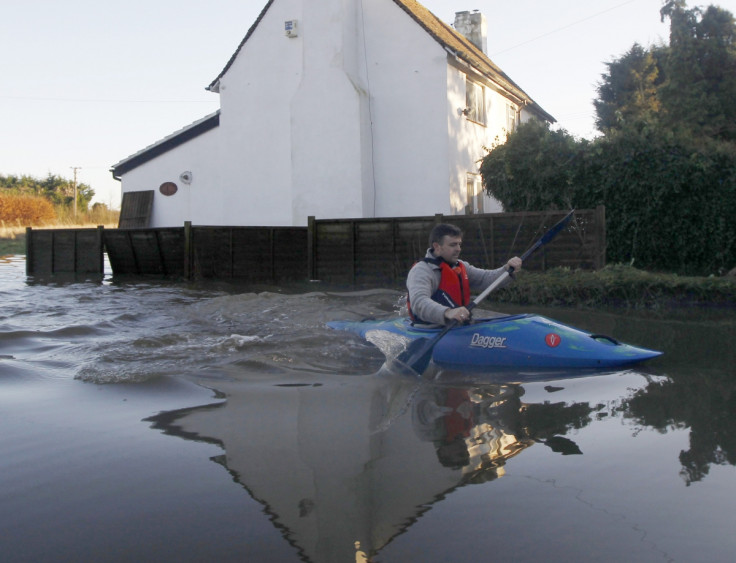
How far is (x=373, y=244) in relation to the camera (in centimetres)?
1656

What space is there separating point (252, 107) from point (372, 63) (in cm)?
393

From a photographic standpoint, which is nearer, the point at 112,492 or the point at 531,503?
the point at 531,503

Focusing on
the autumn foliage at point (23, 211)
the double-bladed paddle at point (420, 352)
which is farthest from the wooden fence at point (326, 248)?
the autumn foliage at point (23, 211)

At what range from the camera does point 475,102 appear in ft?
74.0

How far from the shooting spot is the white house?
20.1 m

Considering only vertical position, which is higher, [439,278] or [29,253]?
[29,253]

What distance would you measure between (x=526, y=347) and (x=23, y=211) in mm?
43462

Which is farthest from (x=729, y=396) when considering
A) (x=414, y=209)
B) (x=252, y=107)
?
(x=252, y=107)

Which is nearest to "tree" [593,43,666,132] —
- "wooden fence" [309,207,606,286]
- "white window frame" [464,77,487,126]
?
"white window frame" [464,77,487,126]

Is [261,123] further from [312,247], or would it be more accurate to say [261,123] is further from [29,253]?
[29,253]

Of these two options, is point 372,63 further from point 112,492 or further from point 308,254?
point 112,492

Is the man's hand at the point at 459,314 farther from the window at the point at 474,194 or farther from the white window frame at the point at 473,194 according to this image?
the window at the point at 474,194

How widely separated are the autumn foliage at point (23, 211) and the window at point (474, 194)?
99.0 ft

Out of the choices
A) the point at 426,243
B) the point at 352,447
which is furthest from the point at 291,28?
the point at 352,447
